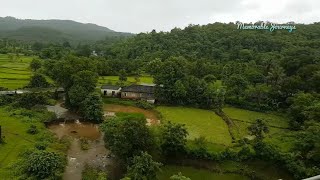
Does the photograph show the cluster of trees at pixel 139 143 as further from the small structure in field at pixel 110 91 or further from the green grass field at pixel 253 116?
the small structure in field at pixel 110 91

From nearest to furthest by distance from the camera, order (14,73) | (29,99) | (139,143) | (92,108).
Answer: (139,143) < (92,108) < (29,99) < (14,73)

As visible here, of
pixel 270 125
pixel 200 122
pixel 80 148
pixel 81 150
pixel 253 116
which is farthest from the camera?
pixel 253 116

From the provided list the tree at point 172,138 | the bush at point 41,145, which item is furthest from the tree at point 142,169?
the bush at point 41,145

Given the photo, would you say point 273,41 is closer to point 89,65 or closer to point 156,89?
point 156,89

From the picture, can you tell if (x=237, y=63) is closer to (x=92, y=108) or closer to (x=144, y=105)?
(x=144, y=105)

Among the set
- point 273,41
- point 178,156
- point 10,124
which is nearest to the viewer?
point 178,156

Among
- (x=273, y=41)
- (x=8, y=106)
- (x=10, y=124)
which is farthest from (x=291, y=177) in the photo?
(x=273, y=41)

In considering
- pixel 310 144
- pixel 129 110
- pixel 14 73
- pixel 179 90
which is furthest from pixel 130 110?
pixel 14 73
